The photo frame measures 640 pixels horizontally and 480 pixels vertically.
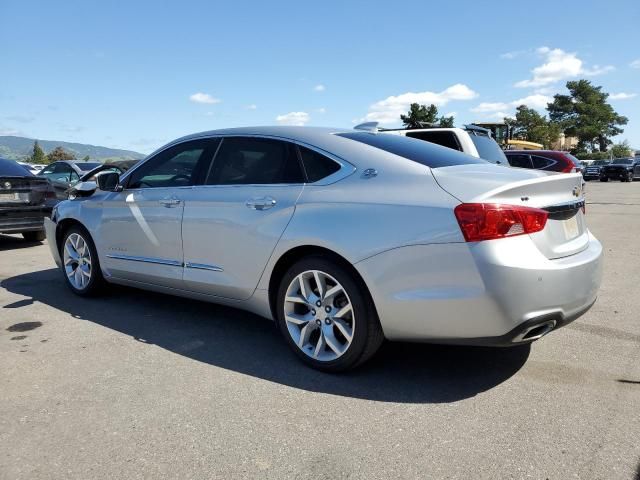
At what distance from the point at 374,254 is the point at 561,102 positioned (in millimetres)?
101835

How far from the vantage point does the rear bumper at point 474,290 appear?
9.33 feet

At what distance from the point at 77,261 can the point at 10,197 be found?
13.9 ft

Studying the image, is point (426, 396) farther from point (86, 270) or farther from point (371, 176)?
point (86, 270)

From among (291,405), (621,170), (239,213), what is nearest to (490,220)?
(291,405)

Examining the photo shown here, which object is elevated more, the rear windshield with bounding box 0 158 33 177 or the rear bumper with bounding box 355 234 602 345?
the rear windshield with bounding box 0 158 33 177

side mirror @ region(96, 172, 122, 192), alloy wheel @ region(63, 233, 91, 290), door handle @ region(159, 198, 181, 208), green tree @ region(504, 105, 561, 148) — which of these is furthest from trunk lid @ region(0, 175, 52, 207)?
green tree @ region(504, 105, 561, 148)

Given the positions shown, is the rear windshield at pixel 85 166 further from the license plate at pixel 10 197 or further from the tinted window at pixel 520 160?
the tinted window at pixel 520 160

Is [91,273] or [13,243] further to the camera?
[13,243]

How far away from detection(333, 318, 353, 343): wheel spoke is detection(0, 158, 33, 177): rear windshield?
25.2 feet

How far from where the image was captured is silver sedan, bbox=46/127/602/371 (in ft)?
9.54

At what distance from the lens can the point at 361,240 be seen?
3.21 meters

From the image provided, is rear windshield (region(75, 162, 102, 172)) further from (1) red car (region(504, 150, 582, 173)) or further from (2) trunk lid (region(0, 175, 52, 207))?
(1) red car (region(504, 150, 582, 173))

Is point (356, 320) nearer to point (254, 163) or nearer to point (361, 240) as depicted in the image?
point (361, 240)

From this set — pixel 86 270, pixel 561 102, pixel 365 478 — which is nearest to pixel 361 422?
pixel 365 478
